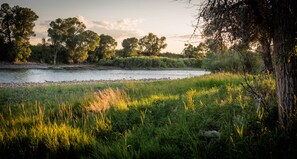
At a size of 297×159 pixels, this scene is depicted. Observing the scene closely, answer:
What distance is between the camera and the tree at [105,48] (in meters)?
86.4

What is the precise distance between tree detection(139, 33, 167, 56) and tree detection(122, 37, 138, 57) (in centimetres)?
832

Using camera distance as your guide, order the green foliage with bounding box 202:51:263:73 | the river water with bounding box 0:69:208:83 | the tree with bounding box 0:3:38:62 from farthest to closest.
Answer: the tree with bounding box 0:3:38:62
the river water with bounding box 0:69:208:83
the green foliage with bounding box 202:51:263:73

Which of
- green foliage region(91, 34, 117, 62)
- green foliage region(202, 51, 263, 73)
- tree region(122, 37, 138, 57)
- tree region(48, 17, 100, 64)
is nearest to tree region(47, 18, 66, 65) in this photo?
tree region(48, 17, 100, 64)

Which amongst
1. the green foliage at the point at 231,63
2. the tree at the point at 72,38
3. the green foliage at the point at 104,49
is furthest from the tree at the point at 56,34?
the green foliage at the point at 231,63

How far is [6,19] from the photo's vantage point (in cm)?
6012

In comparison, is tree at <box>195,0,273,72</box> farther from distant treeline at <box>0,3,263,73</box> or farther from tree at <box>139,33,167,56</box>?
tree at <box>139,33,167,56</box>

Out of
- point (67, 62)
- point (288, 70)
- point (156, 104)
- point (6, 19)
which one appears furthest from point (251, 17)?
point (67, 62)

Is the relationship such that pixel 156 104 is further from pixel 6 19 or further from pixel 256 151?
pixel 6 19

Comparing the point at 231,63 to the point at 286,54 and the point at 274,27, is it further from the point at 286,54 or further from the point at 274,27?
the point at 286,54

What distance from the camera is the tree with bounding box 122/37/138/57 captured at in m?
96.6

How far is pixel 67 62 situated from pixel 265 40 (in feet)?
260

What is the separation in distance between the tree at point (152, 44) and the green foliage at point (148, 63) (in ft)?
75.9

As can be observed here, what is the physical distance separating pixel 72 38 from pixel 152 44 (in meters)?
43.7

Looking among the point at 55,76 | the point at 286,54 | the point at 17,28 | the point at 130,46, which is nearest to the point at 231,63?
the point at 286,54
